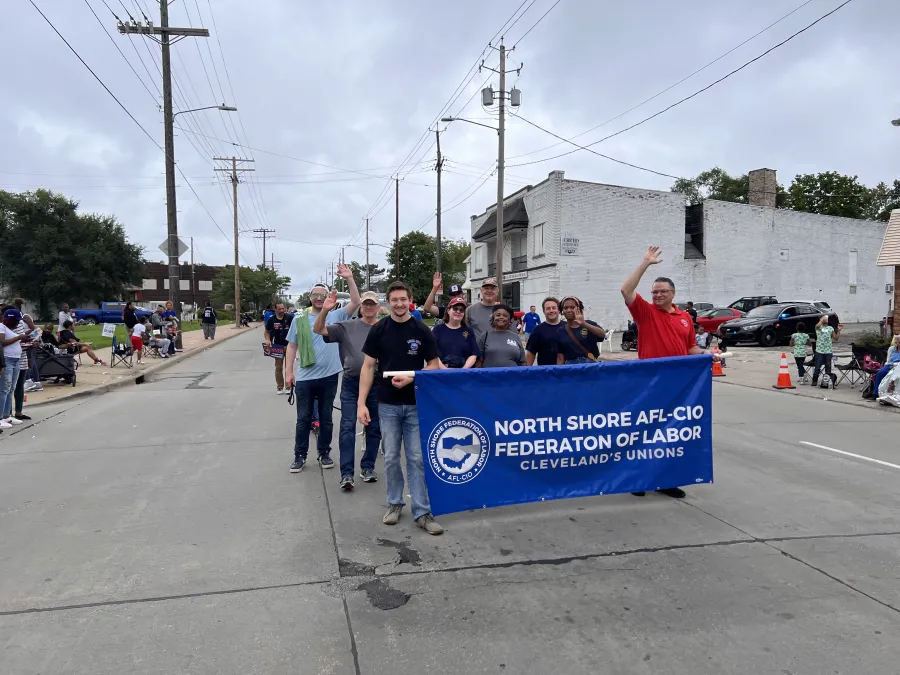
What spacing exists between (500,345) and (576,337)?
0.85 metres

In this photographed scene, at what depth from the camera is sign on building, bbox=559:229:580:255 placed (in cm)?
3191

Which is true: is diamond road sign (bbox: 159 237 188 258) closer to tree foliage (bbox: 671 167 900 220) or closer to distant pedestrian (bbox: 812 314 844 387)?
distant pedestrian (bbox: 812 314 844 387)

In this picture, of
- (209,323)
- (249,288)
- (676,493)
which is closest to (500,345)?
(676,493)

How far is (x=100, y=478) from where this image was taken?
6082mm

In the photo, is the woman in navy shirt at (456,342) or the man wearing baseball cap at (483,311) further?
the man wearing baseball cap at (483,311)

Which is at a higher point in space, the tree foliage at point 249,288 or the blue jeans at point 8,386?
the tree foliage at point 249,288

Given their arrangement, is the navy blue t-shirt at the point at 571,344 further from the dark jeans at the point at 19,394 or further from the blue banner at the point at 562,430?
the dark jeans at the point at 19,394

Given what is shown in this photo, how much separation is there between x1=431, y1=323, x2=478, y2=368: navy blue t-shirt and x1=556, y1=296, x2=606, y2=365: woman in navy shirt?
0.93 metres

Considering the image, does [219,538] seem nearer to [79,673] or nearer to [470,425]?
[79,673]

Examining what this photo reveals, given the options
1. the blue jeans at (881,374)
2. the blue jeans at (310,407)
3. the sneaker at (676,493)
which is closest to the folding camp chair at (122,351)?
the blue jeans at (310,407)

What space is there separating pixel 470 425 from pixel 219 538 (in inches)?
80.5

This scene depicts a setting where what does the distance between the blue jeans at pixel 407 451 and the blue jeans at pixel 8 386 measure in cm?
675

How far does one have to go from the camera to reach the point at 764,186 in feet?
129

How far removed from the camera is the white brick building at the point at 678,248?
32375mm
